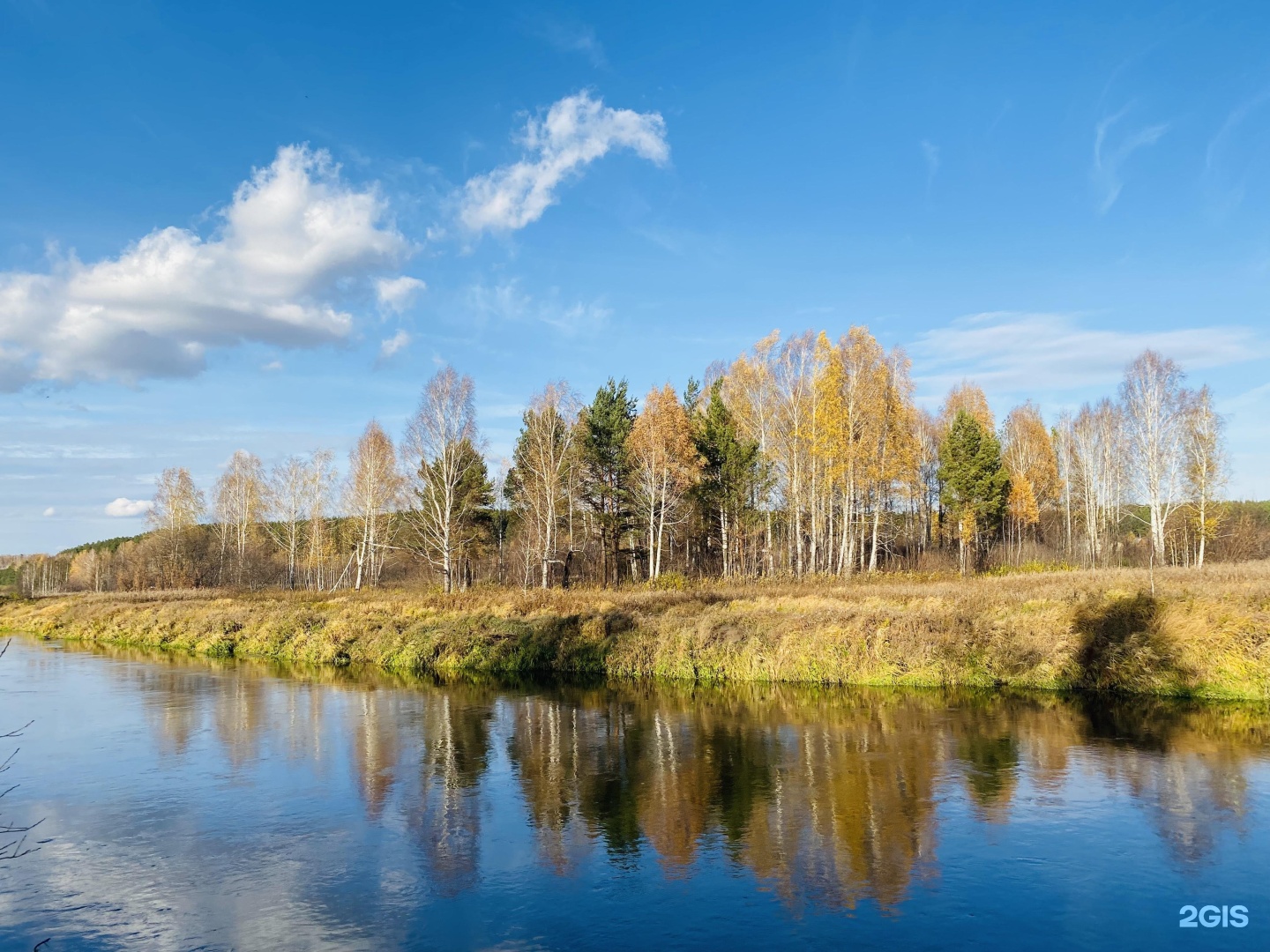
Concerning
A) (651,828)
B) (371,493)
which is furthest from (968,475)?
(651,828)

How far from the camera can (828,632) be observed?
21.5 metres

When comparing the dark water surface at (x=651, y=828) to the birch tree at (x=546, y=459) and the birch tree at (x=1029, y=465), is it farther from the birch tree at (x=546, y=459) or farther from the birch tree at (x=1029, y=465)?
the birch tree at (x=1029, y=465)

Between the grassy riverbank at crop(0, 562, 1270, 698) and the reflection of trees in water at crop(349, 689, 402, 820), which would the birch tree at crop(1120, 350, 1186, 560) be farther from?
the reflection of trees in water at crop(349, 689, 402, 820)

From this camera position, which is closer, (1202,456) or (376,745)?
(376,745)

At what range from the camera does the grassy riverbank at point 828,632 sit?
17969 mm

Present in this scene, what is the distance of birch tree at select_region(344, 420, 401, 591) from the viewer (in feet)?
164

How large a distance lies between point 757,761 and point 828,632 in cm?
880

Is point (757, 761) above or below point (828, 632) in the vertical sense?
below

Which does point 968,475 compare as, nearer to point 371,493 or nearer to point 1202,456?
point 1202,456

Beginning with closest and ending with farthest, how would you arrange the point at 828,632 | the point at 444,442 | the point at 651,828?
the point at 651,828, the point at 828,632, the point at 444,442

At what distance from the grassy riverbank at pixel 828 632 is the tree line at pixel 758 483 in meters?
8.03

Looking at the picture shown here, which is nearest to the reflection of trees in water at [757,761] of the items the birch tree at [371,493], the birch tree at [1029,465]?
the birch tree at [371,493]

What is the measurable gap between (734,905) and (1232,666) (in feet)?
49.4

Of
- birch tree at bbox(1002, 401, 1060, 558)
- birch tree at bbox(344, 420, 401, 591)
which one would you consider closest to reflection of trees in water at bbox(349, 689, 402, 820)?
birch tree at bbox(344, 420, 401, 591)
